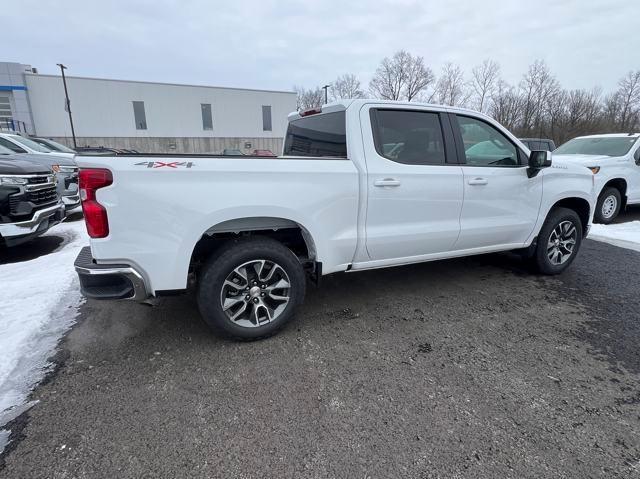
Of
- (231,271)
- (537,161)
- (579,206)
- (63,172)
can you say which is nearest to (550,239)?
(579,206)

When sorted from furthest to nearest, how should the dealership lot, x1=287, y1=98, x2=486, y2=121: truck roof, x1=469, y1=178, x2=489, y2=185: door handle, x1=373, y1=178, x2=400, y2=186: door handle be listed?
1. x1=469, y1=178, x2=489, y2=185: door handle
2. x1=287, y1=98, x2=486, y2=121: truck roof
3. x1=373, y1=178, x2=400, y2=186: door handle
4. the dealership lot

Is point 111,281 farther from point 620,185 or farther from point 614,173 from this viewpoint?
point 620,185

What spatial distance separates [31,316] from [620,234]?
8905 millimetres

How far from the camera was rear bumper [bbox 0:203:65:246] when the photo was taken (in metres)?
4.79

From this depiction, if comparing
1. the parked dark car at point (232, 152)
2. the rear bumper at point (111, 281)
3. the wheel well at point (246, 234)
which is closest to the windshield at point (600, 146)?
the parked dark car at point (232, 152)

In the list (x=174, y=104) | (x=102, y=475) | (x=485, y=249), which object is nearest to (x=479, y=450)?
(x=102, y=475)

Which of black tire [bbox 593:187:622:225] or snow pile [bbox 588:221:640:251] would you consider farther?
black tire [bbox 593:187:622:225]

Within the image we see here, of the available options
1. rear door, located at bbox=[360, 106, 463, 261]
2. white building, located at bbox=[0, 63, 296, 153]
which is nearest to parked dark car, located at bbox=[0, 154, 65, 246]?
rear door, located at bbox=[360, 106, 463, 261]

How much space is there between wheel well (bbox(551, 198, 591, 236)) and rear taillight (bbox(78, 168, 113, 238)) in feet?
15.8

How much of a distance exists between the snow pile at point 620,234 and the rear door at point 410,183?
174 inches

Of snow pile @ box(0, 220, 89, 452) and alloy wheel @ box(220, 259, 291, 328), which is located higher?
alloy wheel @ box(220, 259, 291, 328)

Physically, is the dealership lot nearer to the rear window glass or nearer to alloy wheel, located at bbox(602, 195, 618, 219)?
the rear window glass

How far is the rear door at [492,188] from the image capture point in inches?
147

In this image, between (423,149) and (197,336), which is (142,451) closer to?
(197,336)
